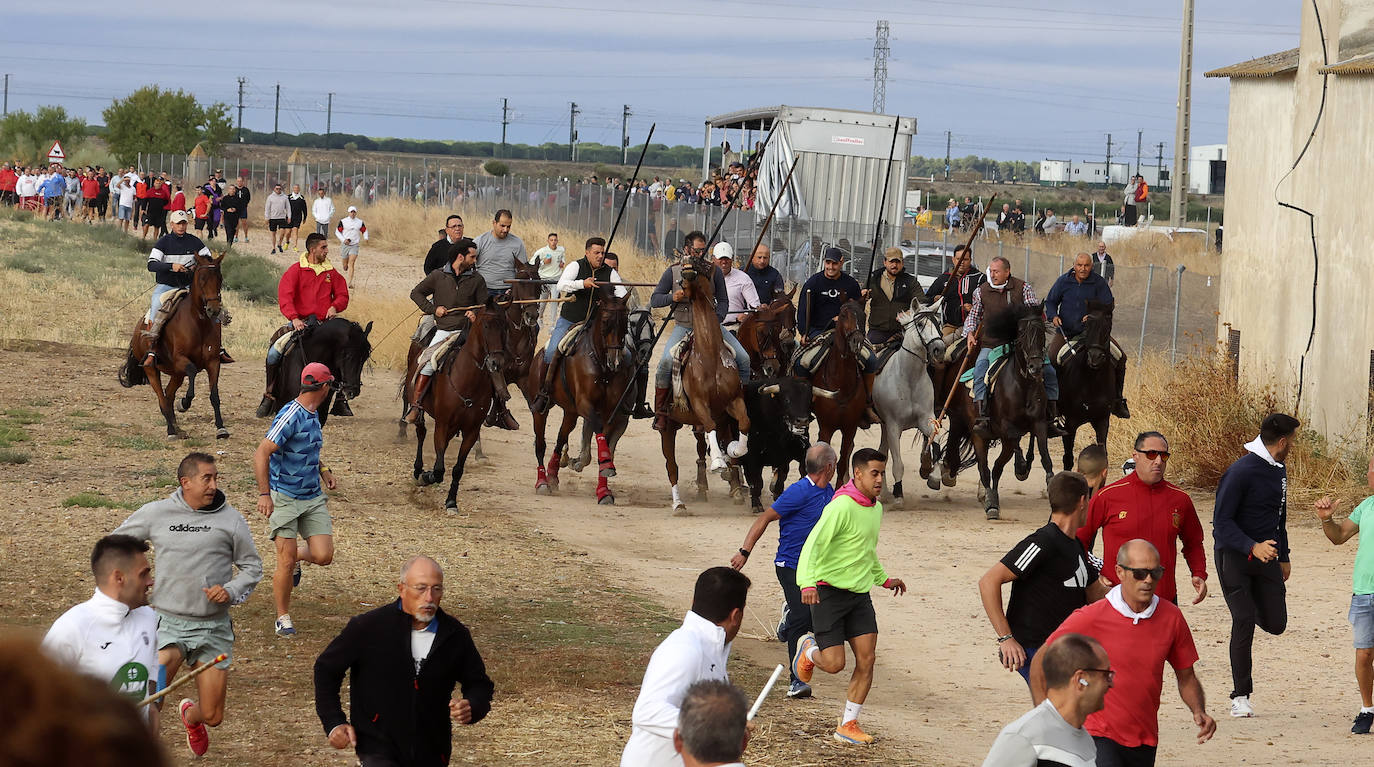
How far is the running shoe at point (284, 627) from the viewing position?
10.6m

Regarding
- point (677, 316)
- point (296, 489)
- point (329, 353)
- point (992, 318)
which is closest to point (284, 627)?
point (296, 489)

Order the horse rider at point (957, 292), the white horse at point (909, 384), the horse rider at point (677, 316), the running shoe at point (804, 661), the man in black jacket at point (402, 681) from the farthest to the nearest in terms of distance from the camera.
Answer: the horse rider at point (957, 292)
the white horse at point (909, 384)
the horse rider at point (677, 316)
the running shoe at point (804, 661)
the man in black jacket at point (402, 681)

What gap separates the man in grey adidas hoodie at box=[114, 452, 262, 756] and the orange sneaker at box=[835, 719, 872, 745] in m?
3.28

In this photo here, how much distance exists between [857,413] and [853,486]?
29.0ft

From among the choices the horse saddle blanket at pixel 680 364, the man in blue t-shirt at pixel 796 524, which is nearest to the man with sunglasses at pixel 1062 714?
the man in blue t-shirt at pixel 796 524

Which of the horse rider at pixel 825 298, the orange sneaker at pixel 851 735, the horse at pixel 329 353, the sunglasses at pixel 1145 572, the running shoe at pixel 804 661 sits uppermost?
the horse rider at pixel 825 298

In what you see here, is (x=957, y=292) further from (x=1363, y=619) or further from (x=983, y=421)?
(x=1363, y=619)

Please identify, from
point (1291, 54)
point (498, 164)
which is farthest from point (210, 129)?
point (1291, 54)

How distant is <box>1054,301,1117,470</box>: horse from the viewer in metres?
17.8

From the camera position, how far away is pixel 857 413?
1780 cm

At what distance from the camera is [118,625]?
6105mm

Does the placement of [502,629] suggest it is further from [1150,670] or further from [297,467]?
[1150,670]

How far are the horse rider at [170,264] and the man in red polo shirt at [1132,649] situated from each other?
46.8ft

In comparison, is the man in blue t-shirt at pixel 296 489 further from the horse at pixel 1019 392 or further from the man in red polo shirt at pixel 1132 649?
the horse at pixel 1019 392
